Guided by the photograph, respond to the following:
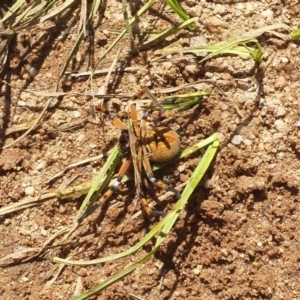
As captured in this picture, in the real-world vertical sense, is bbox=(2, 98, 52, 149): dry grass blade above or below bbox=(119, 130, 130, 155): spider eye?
above

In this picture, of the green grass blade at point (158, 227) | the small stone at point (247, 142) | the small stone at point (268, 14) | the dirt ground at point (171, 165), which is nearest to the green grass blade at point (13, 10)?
the dirt ground at point (171, 165)

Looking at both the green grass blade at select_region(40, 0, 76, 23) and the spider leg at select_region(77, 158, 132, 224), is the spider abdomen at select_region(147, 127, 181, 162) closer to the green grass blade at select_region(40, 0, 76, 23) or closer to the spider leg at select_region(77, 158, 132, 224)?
the spider leg at select_region(77, 158, 132, 224)

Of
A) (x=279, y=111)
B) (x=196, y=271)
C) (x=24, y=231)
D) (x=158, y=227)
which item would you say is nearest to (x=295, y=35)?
Result: (x=279, y=111)

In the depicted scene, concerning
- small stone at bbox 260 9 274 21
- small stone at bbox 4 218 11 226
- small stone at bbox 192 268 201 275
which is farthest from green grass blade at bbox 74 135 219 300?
small stone at bbox 260 9 274 21

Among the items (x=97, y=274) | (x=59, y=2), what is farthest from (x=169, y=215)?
(x=59, y=2)

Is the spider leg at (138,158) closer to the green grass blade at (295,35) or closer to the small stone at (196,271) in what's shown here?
the small stone at (196,271)

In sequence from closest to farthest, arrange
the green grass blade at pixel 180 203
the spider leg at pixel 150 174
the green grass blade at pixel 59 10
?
the green grass blade at pixel 180 203, the spider leg at pixel 150 174, the green grass blade at pixel 59 10
